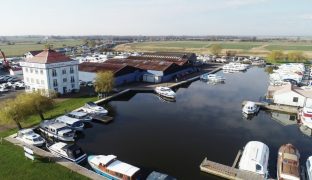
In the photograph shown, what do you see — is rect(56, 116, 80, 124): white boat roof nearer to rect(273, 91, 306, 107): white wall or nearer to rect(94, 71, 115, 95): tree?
rect(94, 71, 115, 95): tree

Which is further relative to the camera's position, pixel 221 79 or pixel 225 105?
pixel 221 79

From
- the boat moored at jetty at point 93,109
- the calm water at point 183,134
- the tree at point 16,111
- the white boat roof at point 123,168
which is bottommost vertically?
the calm water at point 183,134

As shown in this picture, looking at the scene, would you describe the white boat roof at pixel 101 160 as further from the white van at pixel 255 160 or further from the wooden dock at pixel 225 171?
the white van at pixel 255 160

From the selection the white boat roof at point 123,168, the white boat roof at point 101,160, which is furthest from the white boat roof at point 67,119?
the white boat roof at point 123,168

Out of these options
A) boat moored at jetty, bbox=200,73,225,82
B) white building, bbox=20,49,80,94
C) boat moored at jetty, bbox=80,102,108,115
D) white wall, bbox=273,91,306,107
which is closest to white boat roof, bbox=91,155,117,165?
boat moored at jetty, bbox=80,102,108,115

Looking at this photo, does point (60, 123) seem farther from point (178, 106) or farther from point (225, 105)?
point (225, 105)

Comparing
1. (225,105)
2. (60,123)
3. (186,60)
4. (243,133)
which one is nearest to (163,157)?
(243,133)

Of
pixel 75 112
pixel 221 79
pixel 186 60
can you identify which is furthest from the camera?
pixel 186 60
